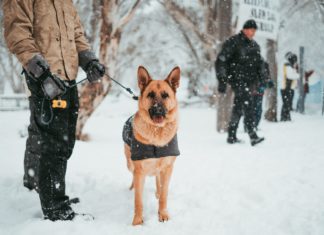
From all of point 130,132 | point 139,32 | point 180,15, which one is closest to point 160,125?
point 130,132

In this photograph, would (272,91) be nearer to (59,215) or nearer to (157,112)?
(157,112)

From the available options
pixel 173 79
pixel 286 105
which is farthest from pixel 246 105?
pixel 286 105

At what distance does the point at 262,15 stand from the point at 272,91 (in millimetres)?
3765

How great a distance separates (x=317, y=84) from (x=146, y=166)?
1451cm

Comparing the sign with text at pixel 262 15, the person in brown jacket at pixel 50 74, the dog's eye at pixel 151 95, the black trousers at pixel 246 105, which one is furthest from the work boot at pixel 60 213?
the sign with text at pixel 262 15

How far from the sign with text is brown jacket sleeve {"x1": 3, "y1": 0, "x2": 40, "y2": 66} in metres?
6.39

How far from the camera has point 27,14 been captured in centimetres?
273

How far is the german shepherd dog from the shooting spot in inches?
119

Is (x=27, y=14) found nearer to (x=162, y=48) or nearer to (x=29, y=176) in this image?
(x=29, y=176)

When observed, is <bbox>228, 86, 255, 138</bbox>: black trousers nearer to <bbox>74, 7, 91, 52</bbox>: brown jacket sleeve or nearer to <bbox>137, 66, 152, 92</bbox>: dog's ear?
<bbox>137, 66, 152, 92</bbox>: dog's ear

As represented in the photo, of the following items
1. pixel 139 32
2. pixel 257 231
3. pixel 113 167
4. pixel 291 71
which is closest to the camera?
pixel 257 231

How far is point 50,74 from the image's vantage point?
2.64m

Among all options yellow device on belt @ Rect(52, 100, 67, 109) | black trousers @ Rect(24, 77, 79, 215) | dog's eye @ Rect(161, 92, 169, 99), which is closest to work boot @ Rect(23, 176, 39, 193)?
black trousers @ Rect(24, 77, 79, 215)

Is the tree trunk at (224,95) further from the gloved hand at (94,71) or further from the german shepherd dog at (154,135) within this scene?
the gloved hand at (94,71)
